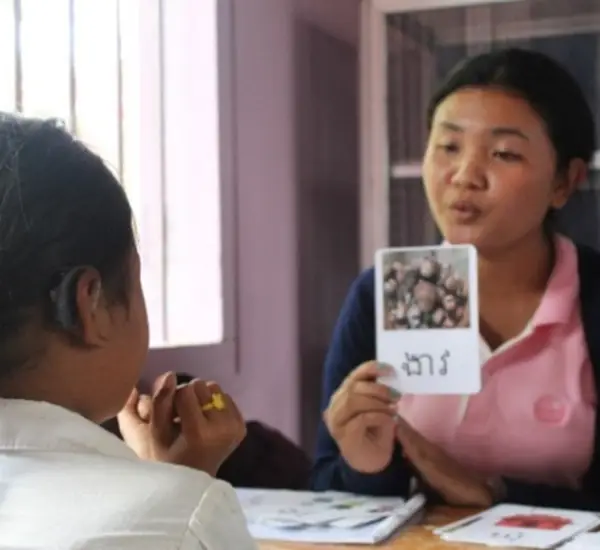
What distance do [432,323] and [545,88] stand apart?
0.49 meters

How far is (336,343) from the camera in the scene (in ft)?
6.20

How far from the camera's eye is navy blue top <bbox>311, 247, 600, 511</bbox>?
1624 mm

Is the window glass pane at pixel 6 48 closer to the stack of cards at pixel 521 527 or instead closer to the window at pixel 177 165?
the window at pixel 177 165

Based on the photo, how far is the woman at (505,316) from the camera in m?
1.71

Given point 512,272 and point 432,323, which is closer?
point 432,323

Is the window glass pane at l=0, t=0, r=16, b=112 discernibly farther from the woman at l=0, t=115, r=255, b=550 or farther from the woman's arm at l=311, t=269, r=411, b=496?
the woman at l=0, t=115, r=255, b=550

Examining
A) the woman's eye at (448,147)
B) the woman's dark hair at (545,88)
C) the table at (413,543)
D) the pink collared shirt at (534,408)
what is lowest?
the table at (413,543)

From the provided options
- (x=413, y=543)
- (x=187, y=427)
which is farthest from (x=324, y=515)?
(x=187, y=427)

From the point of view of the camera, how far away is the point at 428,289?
1.62m

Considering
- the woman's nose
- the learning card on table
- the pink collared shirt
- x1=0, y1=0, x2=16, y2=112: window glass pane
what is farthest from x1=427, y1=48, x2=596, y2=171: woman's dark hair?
x1=0, y1=0, x2=16, y2=112: window glass pane

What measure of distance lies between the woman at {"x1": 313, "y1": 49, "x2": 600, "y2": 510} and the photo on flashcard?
10cm

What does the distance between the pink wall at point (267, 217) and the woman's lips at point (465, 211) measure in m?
0.64

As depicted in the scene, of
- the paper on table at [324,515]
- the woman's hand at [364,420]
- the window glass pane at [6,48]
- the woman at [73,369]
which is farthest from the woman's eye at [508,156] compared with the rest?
the woman at [73,369]

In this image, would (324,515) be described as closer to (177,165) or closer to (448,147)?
(448,147)
